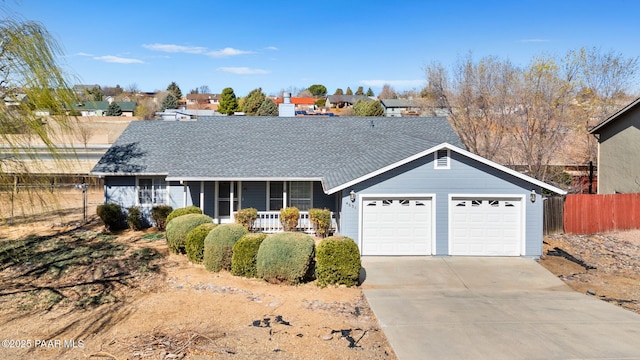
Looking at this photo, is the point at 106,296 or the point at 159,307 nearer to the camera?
the point at 159,307

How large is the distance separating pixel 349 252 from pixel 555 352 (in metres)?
5.01

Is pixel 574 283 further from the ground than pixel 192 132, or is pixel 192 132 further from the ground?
pixel 192 132

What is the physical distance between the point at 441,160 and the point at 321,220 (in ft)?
16.1

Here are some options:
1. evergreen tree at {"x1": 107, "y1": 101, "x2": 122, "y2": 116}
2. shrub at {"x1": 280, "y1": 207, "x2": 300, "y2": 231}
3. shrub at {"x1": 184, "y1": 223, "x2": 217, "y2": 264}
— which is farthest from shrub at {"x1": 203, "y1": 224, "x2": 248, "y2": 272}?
evergreen tree at {"x1": 107, "y1": 101, "x2": 122, "y2": 116}

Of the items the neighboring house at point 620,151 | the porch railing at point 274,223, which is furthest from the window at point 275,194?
the neighboring house at point 620,151

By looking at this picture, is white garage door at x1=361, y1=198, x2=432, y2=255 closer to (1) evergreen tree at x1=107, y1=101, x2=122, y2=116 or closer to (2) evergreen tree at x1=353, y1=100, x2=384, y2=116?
(2) evergreen tree at x1=353, y1=100, x2=384, y2=116

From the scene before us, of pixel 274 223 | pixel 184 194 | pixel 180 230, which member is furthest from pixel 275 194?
pixel 180 230

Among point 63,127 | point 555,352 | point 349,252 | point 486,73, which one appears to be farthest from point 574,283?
point 486,73

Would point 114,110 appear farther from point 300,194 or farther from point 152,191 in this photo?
→ point 300,194

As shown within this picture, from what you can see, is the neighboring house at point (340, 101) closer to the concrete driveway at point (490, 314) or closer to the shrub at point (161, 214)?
the shrub at point (161, 214)

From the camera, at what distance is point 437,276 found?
1216cm

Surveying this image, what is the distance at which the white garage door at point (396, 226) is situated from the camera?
14.2 meters

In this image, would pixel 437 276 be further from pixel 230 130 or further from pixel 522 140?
pixel 522 140

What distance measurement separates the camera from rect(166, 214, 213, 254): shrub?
13797mm
